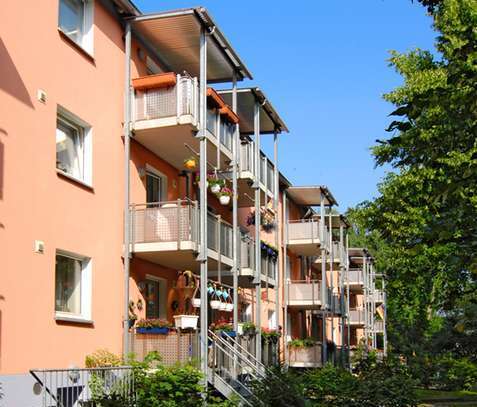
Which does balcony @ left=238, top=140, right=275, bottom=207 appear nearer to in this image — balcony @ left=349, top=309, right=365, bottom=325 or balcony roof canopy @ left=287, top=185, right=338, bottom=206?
balcony roof canopy @ left=287, top=185, right=338, bottom=206

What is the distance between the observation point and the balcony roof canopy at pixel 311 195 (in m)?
35.7

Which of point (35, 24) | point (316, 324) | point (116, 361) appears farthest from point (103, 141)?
point (316, 324)

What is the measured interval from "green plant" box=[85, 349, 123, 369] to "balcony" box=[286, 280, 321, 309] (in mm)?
19610

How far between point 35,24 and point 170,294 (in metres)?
8.10

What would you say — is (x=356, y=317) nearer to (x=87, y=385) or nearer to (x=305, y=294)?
(x=305, y=294)

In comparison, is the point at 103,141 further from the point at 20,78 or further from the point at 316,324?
the point at 316,324

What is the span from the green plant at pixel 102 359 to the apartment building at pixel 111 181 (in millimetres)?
150

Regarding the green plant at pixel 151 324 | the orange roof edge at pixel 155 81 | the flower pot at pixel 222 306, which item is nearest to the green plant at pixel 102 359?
the green plant at pixel 151 324

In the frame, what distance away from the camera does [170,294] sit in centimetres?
1944

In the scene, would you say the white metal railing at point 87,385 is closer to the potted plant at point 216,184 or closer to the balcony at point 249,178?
the potted plant at point 216,184

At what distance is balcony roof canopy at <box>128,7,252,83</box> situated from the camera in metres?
17.0

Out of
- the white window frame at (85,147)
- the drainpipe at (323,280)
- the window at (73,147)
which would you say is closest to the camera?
the window at (73,147)

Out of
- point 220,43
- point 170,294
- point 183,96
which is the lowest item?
point 170,294

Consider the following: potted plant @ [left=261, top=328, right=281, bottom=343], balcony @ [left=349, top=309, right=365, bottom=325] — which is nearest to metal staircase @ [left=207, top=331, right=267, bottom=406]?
potted plant @ [left=261, top=328, right=281, bottom=343]
